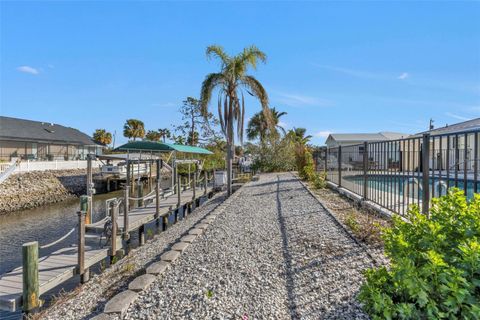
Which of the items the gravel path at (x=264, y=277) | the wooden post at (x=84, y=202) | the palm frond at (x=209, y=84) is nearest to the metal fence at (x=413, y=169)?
the gravel path at (x=264, y=277)

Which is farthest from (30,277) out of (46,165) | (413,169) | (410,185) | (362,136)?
(362,136)

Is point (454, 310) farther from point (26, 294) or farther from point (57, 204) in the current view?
point (57, 204)

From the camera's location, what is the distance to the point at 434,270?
2.10m

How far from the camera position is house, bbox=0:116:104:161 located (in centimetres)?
3105

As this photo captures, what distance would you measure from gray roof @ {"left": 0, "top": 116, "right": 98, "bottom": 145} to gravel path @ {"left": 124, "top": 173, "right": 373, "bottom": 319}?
3309 cm

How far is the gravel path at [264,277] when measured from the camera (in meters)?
3.36

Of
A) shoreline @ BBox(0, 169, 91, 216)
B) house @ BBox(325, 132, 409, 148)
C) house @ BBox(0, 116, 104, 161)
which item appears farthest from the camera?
house @ BBox(325, 132, 409, 148)

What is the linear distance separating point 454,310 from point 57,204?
23.5 meters

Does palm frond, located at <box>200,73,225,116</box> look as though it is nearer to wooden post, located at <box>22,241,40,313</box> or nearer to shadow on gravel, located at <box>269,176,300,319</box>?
shadow on gravel, located at <box>269,176,300,319</box>

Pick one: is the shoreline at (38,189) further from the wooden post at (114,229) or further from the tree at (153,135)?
the tree at (153,135)

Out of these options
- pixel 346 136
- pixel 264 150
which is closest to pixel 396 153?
pixel 264 150

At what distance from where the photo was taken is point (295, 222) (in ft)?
22.2

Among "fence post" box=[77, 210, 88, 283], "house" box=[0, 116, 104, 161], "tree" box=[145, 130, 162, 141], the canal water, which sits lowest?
the canal water

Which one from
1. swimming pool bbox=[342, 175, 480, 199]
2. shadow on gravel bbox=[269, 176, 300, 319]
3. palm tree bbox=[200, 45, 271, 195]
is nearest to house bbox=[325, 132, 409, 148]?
palm tree bbox=[200, 45, 271, 195]
